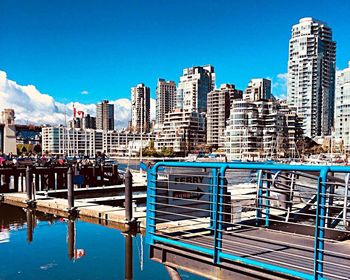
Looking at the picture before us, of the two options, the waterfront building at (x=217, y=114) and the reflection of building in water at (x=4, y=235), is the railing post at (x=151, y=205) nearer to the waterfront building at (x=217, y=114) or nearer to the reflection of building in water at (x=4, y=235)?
the reflection of building in water at (x=4, y=235)

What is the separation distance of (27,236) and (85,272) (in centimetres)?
570

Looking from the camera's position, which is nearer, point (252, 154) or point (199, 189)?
A: point (199, 189)

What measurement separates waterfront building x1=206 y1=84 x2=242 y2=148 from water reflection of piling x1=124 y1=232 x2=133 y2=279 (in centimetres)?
15898

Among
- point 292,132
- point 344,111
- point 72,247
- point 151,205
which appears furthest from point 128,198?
point 344,111

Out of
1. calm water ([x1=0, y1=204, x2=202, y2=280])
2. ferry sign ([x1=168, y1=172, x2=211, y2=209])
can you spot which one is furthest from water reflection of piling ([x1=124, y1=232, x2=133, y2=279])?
ferry sign ([x1=168, y1=172, x2=211, y2=209])

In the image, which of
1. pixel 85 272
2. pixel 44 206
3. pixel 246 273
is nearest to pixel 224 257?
pixel 246 273

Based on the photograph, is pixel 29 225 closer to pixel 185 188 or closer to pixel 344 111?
pixel 185 188

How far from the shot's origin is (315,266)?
4.21 metres

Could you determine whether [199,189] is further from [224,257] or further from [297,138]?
[297,138]

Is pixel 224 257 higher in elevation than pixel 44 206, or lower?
higher

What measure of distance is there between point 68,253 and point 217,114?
169228mm

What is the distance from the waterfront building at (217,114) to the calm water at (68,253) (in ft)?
518

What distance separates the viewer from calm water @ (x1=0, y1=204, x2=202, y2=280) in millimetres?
10930

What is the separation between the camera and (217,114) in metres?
180
